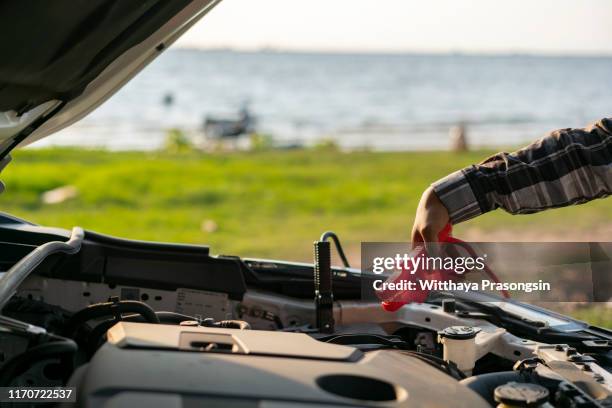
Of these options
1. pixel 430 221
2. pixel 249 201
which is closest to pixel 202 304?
pixel 430 221

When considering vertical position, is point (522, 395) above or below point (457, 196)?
below

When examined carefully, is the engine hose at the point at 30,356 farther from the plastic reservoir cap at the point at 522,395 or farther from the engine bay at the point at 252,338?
the plastic reservoir cap at the point at 522,395

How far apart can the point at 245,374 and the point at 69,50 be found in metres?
1.07

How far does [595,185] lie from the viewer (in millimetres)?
2746

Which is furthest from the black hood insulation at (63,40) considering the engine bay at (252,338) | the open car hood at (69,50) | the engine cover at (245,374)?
the engine cover at (245,374)

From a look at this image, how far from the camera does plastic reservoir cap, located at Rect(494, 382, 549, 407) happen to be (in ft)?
6.35

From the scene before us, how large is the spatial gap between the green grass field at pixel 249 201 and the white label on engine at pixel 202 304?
639cm

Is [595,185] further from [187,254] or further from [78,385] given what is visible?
[78,385]

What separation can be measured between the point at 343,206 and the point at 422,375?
1115 centimetres

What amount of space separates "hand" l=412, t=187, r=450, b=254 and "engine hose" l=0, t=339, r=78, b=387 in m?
1.06

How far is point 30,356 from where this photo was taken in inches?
82.6

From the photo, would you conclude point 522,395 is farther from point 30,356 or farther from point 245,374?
point 30,356

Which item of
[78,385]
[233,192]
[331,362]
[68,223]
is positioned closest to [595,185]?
[331,362]

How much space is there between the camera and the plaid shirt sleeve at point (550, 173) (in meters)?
2.70
